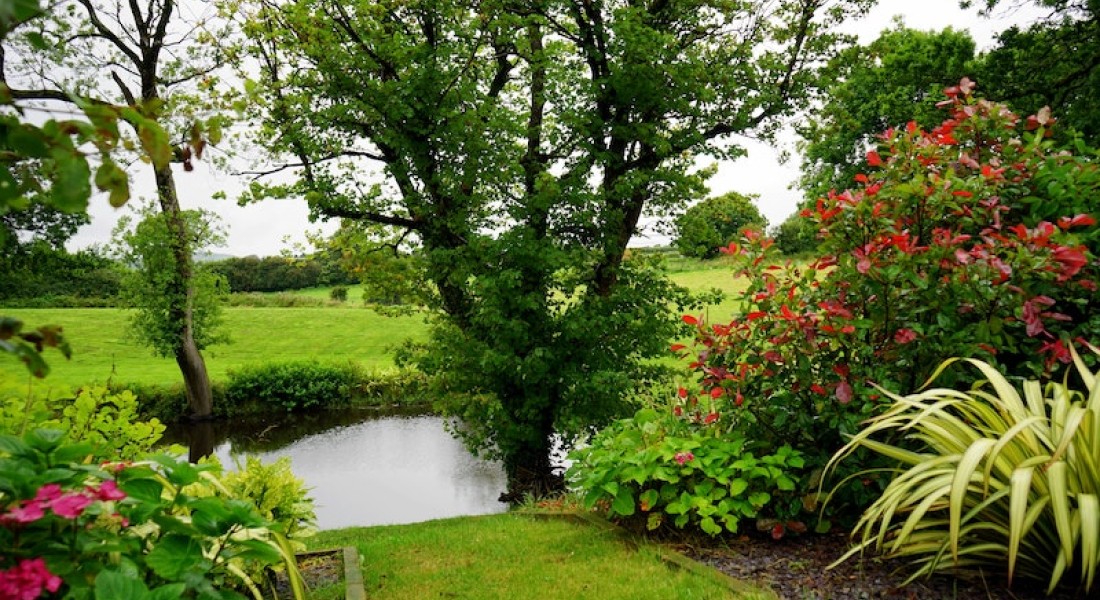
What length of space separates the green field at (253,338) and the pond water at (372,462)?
267cm

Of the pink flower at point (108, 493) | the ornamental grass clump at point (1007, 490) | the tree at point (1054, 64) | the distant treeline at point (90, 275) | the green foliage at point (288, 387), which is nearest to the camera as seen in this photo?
the pink flower at point (108, 493)

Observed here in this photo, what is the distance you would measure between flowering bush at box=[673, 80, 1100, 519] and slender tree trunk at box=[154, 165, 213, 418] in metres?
14.0

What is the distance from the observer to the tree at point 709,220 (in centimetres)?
943

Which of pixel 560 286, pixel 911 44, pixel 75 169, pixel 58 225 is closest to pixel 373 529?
pixel 560 286

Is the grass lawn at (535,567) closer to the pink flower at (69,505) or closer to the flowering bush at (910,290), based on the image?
the flowering bush at (910,290)

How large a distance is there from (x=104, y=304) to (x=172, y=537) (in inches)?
1281

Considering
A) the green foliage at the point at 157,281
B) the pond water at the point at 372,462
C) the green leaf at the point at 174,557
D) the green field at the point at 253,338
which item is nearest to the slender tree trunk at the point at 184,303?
the green foliage at the point at 157,281

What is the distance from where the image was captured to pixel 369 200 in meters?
9.65

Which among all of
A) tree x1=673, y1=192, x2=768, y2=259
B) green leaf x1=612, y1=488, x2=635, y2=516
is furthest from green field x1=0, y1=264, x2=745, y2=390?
Result: green leaf x1=612, y1=488, x2=635, y2=516

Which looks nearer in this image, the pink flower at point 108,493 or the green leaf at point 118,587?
the green leaf at point 118,587

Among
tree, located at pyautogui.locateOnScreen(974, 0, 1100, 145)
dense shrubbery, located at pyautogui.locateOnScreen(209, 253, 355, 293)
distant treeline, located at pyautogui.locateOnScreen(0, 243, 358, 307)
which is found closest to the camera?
tree, located at pyautogui.locateOnScreen(974, 0, 1100, 145)

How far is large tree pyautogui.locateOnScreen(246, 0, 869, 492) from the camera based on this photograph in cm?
815

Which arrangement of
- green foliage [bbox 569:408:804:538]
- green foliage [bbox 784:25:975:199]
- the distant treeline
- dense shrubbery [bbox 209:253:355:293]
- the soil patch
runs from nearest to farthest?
1. the soil patch
2. green foliage [bbox 569:408:804:538]
3. green foliage [bbox 784:25:975:199]
4. the distant treeline
5. dense shrubbery [bbox 209:253:355:293]

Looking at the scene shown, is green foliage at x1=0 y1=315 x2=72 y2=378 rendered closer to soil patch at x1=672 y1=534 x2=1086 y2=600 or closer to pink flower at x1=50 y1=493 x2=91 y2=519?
pink flower at x1=50 y1=493 x2=91 y2=519
